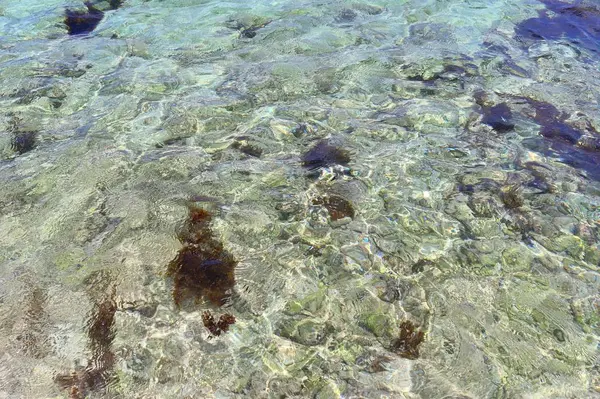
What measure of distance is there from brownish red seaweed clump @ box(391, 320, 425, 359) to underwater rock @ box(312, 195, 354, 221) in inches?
61.7

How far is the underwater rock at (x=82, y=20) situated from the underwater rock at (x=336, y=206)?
807cm

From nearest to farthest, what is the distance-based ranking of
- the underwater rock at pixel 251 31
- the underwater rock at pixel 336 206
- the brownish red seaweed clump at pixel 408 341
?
the brownish red seaweed clump at pixel 408 341 → the underwater rock at pixel 336 206 → the underwater rock at pixel 251 31

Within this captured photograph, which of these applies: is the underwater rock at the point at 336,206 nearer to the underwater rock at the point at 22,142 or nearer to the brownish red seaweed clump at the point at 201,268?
the brownish red seaweed clump at the point at 201,268

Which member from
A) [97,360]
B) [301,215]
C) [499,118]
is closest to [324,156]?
[301,215]

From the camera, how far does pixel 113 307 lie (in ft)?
13.9

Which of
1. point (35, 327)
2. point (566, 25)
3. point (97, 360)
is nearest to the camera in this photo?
point (97, 360)

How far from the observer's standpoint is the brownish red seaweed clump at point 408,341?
404 centimetres

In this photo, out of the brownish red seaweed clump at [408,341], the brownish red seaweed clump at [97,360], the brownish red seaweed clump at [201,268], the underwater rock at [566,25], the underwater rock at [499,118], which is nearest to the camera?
the brownish red seaweed clump at [97,360]

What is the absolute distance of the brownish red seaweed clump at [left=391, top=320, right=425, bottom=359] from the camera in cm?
404

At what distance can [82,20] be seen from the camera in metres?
10.5

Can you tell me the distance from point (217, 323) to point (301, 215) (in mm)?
1742

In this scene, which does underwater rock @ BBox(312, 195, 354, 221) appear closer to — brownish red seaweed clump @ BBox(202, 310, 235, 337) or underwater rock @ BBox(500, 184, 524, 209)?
brownish red seaweed clump @ BBox(202, 310, 235, 337)

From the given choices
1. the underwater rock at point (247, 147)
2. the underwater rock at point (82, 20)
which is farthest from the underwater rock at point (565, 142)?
the underwater rock at point (82, 20)

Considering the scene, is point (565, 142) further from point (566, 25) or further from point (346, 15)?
point (346, 15)
